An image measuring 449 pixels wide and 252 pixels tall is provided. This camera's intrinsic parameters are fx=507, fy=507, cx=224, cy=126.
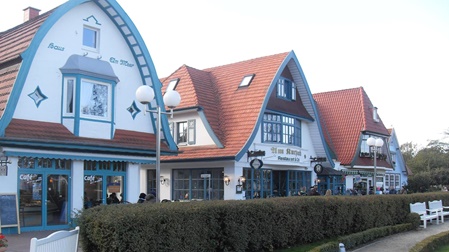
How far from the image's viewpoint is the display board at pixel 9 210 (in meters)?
14.3

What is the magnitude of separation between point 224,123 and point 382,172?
1953cm

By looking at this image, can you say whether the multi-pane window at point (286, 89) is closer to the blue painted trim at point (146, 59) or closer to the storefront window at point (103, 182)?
the blue painted trim at point (146, 59)

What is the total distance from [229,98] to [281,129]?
318 cm

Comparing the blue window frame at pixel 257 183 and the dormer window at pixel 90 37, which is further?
the blue window frame at pixel 257 183

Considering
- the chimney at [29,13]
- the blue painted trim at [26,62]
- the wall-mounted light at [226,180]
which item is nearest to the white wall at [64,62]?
the blue painted trim at [26,62]

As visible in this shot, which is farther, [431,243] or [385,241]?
[385,241]

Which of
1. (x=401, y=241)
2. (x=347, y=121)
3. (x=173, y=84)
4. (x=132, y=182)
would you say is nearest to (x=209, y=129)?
(x=173, y=84)

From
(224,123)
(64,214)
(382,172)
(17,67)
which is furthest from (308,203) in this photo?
(382,172)

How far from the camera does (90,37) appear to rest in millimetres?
17844

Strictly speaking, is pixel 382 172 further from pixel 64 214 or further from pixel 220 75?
pixel 64 214

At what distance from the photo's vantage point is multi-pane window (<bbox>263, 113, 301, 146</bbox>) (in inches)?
1008

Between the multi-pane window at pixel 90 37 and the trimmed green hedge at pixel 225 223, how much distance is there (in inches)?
351

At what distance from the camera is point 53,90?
16328 mm

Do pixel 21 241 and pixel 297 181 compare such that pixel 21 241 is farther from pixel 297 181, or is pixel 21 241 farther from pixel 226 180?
pixel 297 181
